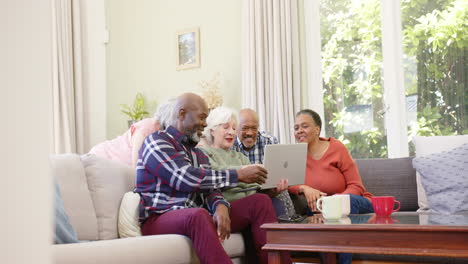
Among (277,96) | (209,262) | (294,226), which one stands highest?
(277,96)

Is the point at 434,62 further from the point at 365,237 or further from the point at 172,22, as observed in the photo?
the point at 365,237

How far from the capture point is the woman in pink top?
11.3 ft

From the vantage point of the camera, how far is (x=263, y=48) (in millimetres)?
5035

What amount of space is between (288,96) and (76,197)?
2.74 meters

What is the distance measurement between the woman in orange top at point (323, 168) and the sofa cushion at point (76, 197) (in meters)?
1.24

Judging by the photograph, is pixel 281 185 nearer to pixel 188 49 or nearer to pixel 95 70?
pixel 188 49

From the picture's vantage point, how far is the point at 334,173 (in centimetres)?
337

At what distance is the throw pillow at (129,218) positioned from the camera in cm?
257

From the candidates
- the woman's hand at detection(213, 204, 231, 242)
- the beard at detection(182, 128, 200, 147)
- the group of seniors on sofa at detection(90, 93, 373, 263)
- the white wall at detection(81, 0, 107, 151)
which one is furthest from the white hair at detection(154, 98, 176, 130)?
the white wall at detection(81, 0, 107, 151)

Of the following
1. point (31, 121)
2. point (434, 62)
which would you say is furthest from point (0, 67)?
point (434, 62)

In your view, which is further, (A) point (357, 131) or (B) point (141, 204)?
(A) point (357, 131)

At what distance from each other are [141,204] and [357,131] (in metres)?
2.74

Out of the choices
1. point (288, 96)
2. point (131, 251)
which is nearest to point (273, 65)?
point (288, 96)

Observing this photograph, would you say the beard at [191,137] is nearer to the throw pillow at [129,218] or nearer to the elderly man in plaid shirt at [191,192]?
the elderly man in plaid shirt at [191,192]
